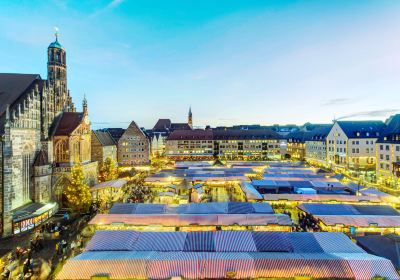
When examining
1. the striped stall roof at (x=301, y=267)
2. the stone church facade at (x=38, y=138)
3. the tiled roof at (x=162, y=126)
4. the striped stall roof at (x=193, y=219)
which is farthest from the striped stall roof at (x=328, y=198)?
the tiled roof at (x=162, y=126)

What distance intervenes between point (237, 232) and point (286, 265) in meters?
4.23

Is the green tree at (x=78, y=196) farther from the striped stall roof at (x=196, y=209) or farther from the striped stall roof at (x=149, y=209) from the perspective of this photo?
the striped stall roof at (x=149, y=209)

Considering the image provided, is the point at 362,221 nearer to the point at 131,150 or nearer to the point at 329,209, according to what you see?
the point at 329,209

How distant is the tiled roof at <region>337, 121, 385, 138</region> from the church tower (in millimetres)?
58887

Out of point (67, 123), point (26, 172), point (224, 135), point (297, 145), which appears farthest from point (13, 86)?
point (297, 145)

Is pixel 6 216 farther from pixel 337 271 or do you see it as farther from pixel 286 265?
pixel 337 271

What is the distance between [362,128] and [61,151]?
206 feet

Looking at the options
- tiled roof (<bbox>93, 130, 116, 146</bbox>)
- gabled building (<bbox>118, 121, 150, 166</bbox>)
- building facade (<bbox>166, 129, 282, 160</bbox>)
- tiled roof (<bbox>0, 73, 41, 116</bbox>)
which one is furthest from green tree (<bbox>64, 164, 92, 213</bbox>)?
building facade (<bbox>166, 129, 282, 160</bbox>)

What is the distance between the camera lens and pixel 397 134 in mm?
45438

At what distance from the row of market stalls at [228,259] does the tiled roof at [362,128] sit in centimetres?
5395

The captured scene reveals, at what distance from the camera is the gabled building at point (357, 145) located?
2397 inches

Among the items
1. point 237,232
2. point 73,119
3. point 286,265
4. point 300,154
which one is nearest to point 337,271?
point 286,265

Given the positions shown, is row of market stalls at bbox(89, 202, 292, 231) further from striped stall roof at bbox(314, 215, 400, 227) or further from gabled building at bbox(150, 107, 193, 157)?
gabled building at bbox(150, 107, 193, 157)

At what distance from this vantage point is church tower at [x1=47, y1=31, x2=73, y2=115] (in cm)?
3866
